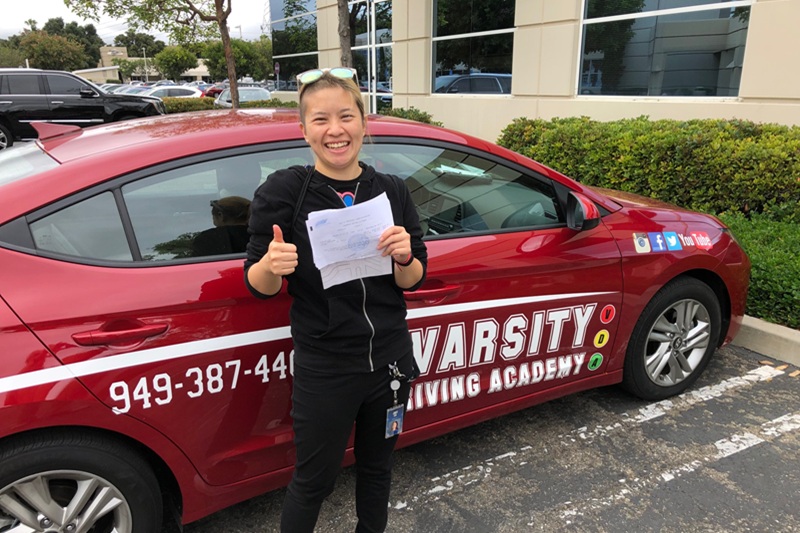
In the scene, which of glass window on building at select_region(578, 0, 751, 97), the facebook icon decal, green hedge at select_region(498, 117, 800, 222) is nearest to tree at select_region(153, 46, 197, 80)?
glass window on building at select_region(578, 0, 751, 97)

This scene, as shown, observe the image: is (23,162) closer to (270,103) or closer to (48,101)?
(48,101)

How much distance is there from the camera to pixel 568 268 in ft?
8.68

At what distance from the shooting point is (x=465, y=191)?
2.66 meters

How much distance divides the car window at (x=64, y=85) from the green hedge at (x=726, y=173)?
11.9 meters

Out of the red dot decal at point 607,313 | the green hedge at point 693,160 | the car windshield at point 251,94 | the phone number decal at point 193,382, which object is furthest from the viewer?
the car windshield at point 251,94

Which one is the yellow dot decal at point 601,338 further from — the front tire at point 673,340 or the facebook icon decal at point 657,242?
the facebook icon decal at point 657,242

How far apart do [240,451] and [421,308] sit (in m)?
0.82

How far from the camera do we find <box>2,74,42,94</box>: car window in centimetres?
1323

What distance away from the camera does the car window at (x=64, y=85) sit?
13.5 meters

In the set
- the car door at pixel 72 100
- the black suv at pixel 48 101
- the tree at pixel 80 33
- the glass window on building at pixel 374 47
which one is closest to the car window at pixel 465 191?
the glass window on building at pixel 374 47

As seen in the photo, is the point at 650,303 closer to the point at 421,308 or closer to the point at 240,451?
the point at 421,308

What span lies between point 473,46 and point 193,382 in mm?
9525

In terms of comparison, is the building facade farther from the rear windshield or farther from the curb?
the rear windshield

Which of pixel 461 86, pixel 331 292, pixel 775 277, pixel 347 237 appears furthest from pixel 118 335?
pixel 461 86
